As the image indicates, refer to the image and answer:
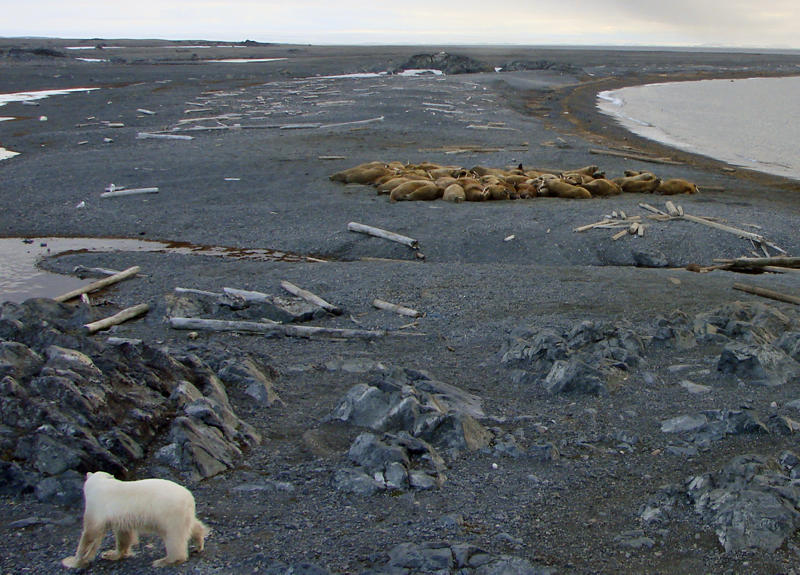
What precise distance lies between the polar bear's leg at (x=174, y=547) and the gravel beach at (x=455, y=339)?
0.07 m

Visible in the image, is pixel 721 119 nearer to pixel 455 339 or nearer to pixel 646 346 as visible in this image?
pixel 646 346

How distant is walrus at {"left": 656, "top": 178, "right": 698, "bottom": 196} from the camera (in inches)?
746

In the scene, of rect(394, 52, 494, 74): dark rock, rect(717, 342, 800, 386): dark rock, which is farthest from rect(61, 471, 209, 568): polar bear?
rect(394, 52, 494, 74): dark rock

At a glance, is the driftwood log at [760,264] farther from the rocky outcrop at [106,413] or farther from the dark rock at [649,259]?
the rocky outcrop at [106,413]

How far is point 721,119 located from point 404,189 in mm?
35786

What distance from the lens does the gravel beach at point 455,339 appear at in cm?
539

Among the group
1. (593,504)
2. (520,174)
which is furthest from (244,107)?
(593,504)

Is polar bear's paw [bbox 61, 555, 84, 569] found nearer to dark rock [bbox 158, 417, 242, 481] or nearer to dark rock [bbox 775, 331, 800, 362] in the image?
dark rock [bbox 158, 417, 242, 481]

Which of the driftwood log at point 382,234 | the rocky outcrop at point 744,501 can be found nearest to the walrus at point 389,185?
the driftwood log at point 382,234

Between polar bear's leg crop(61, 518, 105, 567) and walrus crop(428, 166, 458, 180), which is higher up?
walrus crop(428, 166, 458, 180)

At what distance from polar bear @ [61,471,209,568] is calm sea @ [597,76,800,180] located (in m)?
26.4

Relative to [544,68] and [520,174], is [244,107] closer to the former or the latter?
[520,174]

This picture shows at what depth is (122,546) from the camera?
4.91 metres

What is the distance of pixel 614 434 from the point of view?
23.3 feet
